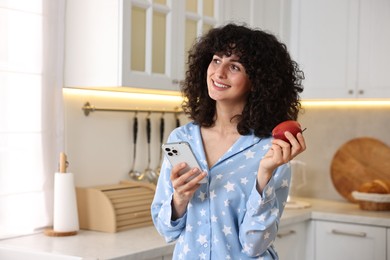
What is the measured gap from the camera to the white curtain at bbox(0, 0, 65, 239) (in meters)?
2.66

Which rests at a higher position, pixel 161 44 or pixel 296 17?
pixel 296 17

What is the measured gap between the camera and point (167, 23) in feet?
9.95

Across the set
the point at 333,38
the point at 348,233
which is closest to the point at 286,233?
the point at 348,233

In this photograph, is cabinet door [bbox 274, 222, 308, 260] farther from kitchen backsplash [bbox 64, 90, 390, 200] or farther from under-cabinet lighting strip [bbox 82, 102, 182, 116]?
under-cabinet lighting strip [bbox 82, 102, 182, 116]

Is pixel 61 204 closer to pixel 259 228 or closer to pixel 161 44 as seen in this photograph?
pixel 161 44

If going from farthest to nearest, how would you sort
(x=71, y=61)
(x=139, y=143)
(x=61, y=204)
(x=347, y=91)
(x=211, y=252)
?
(x=347, y=91) → (x=139, y=143) → (x=71, y=61) → (x=61, y=204) → (x=211, y=252)

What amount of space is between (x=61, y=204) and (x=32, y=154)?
9.8 inches

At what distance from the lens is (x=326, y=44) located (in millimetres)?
3672

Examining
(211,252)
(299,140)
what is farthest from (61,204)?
(299,140)

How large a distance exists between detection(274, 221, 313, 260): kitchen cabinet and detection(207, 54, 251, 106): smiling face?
1.49 meters

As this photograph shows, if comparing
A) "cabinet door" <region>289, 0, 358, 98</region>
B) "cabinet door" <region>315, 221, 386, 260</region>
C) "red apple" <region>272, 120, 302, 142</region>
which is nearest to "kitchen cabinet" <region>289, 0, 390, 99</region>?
"cabinet door" <region>289, 0, 358, 98</region>

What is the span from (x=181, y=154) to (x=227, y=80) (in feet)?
0.82

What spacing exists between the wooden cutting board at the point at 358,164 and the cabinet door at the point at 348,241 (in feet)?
1.40

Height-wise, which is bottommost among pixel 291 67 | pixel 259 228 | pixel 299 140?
pixel 259 228
